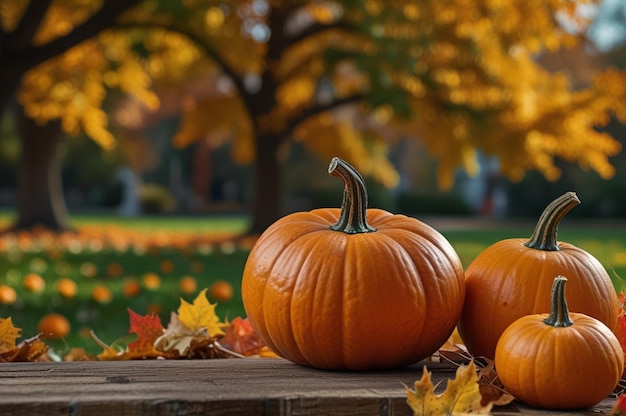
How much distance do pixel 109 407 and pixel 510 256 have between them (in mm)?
1009

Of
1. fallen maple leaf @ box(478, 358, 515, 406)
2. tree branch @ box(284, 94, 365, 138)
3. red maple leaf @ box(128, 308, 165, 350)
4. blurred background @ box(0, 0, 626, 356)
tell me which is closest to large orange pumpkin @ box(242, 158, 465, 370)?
fallen maple leaf @ box(478, 358, 515, 406)

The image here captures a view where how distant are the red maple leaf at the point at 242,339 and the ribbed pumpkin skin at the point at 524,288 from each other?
70 centimetres

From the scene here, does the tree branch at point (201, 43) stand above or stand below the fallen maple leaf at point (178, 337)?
above

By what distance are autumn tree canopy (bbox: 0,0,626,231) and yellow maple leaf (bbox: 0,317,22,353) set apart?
7.95 meters

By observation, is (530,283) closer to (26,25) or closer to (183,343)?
(183,343)

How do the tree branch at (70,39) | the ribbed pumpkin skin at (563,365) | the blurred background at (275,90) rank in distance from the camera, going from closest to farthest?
1. the ribbed pumpkin skin at (563,365)
2. the tree branch at (70,39)
3. the blurred background at (275,90)

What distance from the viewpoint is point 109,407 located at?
1.55m

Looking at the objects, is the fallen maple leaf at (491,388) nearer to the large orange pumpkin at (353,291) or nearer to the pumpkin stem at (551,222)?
the large orange pumpkin at (353,291)

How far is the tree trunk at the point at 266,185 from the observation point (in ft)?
45.7

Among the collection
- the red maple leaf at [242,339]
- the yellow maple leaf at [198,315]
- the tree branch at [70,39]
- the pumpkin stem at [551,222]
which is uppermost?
the tree branch at [70,39]

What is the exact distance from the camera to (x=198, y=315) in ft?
7.42

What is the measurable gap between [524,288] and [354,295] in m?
0.41

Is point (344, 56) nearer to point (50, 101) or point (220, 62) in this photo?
point (220, 62)

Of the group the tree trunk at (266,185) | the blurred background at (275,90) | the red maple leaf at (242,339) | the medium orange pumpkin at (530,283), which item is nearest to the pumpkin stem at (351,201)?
the medium orange pumpkin at (530,283)
